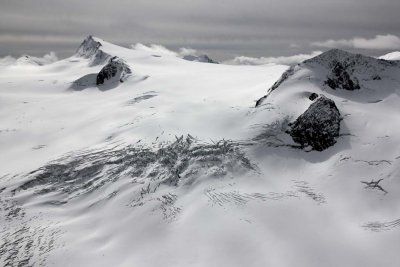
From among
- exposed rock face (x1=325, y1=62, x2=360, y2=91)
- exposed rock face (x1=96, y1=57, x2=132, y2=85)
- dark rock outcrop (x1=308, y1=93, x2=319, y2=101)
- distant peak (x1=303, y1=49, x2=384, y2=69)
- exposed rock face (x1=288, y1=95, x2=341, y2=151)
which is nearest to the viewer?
exposed rock face (x1=288, y1=95, x2=341, y2=151)

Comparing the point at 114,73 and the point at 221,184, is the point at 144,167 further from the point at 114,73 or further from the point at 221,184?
the point at 114,73

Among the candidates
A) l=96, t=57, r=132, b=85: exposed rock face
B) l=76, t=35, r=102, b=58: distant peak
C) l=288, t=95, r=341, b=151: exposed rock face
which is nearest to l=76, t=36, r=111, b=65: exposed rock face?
l=76, t=35, r=102, b=58: distant peak

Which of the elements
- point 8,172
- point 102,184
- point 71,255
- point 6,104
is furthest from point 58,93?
point 71,255

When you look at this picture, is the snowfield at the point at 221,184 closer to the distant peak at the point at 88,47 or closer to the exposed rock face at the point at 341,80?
the exposed rock face at the point at 341,80

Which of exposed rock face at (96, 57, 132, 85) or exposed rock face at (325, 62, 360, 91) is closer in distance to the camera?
exposed rock face at (325, 62, 360, 91)

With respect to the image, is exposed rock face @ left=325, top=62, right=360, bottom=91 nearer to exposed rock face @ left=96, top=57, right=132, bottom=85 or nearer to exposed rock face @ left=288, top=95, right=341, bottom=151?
exposed rock face @ left=288, top=95, right=341, bottom=151

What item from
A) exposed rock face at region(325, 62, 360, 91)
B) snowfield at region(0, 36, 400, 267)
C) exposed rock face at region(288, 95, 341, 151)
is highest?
exposed rock face at region(325, 62, 360, 91)
